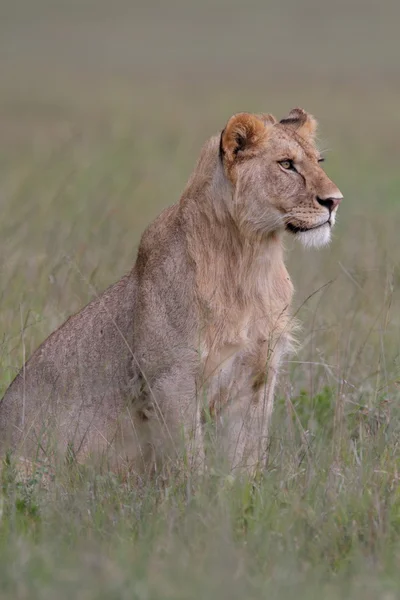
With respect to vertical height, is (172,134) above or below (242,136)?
below

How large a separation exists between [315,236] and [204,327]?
1.75ft

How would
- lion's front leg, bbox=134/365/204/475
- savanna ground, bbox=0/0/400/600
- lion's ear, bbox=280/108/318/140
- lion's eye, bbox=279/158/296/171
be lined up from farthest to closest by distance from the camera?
1. lion's ear, bbox=280/108/318/140
2. lion's eye, bbox=279/158/296/171
3. lion's front leg, bbox=134/365/204/475
4. savanna ground, bbox=0/0/400/600

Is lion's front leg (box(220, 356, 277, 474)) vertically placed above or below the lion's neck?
below

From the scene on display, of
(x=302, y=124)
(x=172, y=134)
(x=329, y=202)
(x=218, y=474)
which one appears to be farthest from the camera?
(x=172, y=134)

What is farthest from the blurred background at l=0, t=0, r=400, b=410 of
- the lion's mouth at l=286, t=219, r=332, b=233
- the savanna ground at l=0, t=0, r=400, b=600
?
the lion's mouth at l=286, t=219, r=332, b=233

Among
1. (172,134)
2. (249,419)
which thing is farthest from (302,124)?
(172,134)

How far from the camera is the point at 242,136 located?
181 inches

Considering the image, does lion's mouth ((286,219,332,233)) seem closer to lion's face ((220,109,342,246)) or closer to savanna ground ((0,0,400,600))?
lion's face ((220,109,342,246))

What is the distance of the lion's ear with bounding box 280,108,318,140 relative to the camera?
4918 millimetres

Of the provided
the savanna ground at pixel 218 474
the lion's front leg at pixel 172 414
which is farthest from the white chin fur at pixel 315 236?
the lion's front leg at pixel 172 414

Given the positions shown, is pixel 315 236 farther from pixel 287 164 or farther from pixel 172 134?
pixel 172 134

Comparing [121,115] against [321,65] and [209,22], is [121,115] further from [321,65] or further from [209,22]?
[209,22]

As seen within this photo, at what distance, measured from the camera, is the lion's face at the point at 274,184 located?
179 inches

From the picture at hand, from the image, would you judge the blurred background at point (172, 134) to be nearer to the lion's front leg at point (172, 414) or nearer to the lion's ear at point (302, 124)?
the lion's ear at point (302, 124)
